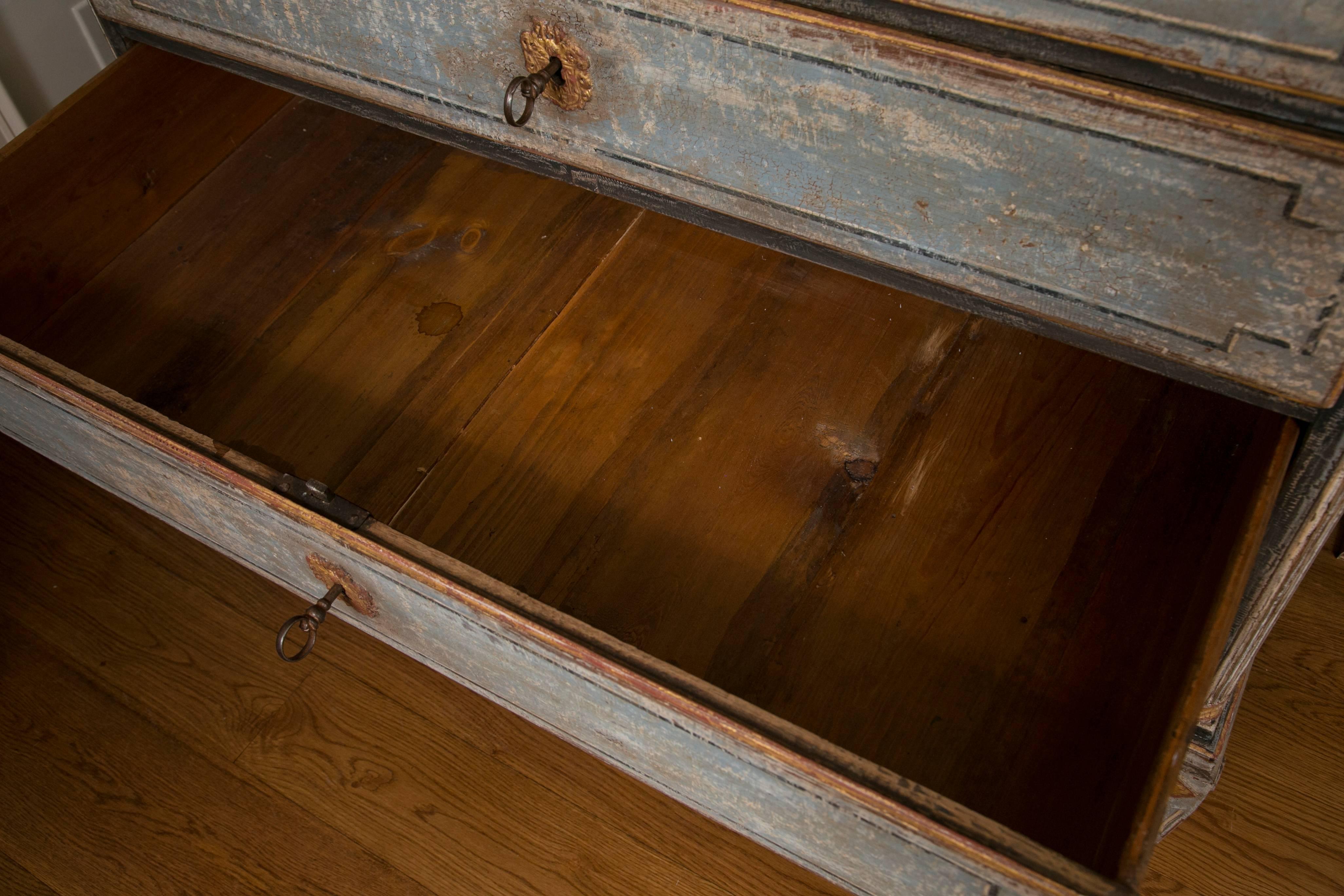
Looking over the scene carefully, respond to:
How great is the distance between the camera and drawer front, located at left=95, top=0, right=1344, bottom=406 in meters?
0.56

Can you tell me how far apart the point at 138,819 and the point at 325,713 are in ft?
0.63

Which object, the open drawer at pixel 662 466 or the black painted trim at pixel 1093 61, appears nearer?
the black painted trim at pixel 1093 61

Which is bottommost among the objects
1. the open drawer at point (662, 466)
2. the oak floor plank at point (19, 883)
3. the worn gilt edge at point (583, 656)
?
the oak floor plank at point (19, 883)

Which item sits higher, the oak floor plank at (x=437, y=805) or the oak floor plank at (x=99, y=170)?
the oak floor plank at (x=99, y=170)

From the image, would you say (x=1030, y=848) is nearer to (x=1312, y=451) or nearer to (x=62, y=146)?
(x=1312, y=451)

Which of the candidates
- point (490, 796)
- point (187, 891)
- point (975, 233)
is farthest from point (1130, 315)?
point (187, 891)

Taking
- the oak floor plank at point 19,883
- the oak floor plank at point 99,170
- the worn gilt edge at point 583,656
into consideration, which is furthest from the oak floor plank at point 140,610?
the worn gilt edge at point 583,656

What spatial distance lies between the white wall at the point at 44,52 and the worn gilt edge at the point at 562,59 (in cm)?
92

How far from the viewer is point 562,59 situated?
750mm

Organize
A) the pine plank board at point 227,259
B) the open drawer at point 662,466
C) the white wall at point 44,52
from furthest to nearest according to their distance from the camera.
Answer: the white wall at point 44,52 < the pine plank board at point 227,259 < the open drawer at point 662,466

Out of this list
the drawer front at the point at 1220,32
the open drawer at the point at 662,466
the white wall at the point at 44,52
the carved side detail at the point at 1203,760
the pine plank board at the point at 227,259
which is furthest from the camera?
the white wall at the point at 44,52

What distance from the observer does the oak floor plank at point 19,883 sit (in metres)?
0.99

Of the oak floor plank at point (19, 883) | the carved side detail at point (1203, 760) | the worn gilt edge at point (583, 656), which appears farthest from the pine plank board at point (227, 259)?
the carved side detail at point (1203, 760)

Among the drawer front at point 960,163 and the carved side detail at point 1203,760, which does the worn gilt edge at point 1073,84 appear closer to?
the drawer front at point 960,163
